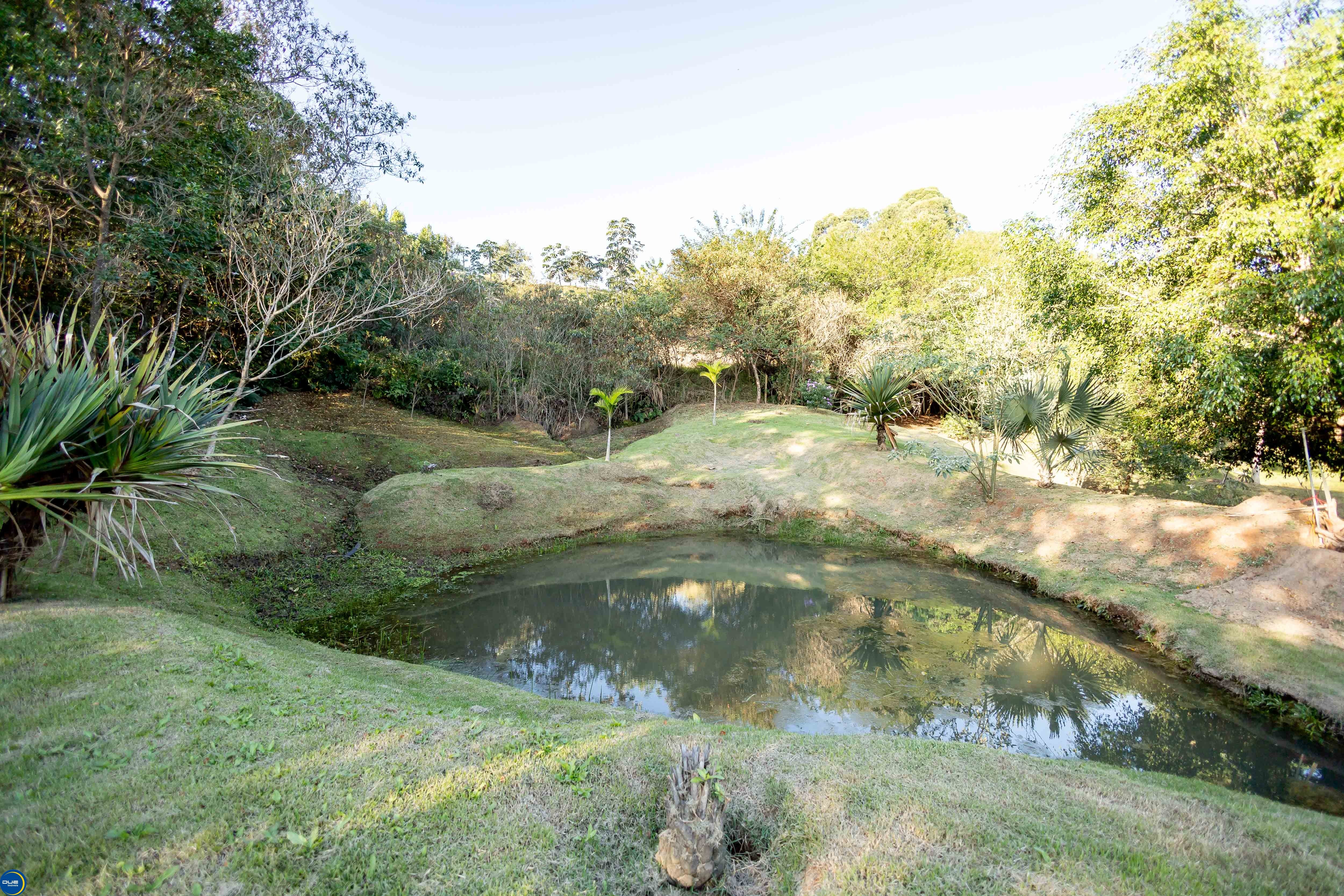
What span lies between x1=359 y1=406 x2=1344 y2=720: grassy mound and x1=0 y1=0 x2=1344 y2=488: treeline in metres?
1.79

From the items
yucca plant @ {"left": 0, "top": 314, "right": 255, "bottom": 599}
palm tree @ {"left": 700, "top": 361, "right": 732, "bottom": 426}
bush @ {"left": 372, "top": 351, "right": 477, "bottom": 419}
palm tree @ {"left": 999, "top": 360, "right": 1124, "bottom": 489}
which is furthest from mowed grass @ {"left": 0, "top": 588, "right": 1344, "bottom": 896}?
palm tree @ {"left": 700, "top": 361, "right": 732, "bottom": 426}

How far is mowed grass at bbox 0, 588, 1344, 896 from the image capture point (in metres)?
2.74

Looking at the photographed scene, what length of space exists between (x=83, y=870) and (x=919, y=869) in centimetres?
360

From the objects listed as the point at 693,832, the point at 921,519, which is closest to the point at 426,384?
the point at 921,519

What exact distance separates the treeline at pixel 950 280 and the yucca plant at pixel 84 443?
5.22 feet

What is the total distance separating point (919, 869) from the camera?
2885mm

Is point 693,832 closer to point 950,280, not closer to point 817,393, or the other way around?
point 950,280

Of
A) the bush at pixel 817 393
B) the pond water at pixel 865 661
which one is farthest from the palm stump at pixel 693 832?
the bush at pixel 817 393

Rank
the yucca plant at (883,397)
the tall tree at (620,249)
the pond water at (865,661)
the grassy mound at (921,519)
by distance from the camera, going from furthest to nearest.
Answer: the tall tree at (620,249) < the yucca plant at (883,397) < the grassy mound at (921,519) < the pond water at (865,661)

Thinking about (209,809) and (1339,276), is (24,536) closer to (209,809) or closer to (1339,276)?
(209,809)

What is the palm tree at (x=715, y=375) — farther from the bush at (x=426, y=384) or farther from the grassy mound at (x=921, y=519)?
the bush at (x=426, y=384)

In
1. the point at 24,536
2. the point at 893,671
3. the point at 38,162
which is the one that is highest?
the point at 38,162

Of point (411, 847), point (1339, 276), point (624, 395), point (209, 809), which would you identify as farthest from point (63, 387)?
point (624, 395)

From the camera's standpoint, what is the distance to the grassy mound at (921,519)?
7.45 meters
